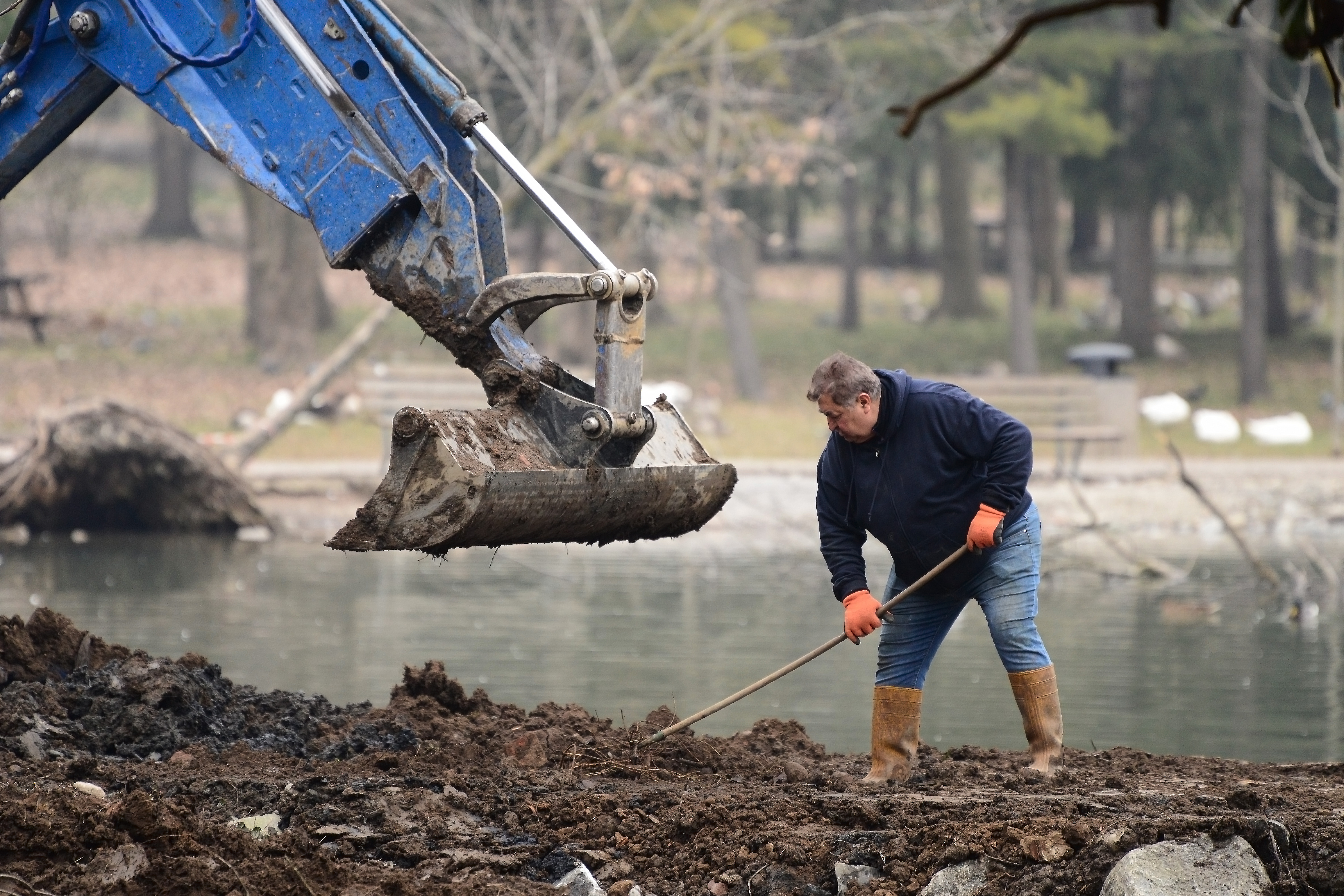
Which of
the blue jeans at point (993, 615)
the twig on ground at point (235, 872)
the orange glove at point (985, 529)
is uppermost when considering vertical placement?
the orange glove at point (985, 529)

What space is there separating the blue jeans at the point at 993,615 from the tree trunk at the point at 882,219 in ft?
116

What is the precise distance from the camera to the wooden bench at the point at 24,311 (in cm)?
2859

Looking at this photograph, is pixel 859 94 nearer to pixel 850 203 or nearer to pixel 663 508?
pixel 850 203

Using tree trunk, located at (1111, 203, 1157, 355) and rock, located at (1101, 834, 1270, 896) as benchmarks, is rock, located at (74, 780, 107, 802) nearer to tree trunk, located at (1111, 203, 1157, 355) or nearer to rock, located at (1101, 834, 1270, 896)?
rock, located at (1101, 834, 1270, 896)

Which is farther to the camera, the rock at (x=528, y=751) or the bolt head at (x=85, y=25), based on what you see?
the rock at (x=528, y=751)

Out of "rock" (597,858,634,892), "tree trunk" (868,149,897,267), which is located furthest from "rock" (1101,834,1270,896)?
"tree trunk" (868,149,897,267)

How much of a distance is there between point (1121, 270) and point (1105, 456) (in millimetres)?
8770

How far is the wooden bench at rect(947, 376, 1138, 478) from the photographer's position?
21.0 meters

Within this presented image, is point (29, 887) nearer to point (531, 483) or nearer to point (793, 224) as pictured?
point (531, 483)

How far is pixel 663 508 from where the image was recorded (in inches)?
258

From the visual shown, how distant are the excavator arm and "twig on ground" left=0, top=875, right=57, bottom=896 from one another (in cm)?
149

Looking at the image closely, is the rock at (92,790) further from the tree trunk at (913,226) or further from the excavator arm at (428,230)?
the tree trunk at (913,226)

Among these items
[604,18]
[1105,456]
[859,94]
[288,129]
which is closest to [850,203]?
[859,94]

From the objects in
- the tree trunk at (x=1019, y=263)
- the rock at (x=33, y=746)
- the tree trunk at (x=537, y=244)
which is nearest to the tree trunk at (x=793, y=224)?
the tree trunk at (x=537, y=244)
